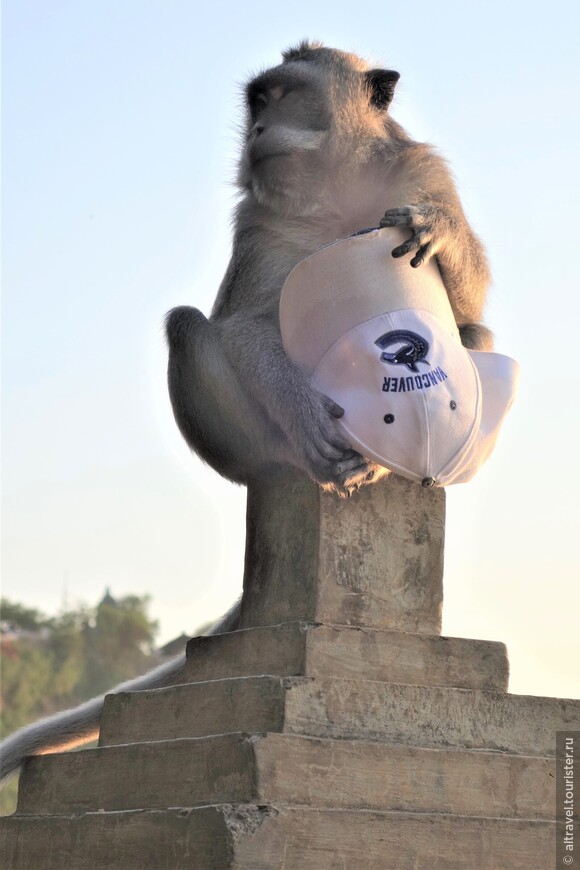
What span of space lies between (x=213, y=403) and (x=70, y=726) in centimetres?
169

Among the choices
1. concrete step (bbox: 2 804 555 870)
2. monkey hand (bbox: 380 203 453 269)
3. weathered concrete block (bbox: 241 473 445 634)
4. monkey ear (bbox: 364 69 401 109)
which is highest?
monkey ear (bbox: 364 69 401 109)

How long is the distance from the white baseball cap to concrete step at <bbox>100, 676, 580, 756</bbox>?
857mm

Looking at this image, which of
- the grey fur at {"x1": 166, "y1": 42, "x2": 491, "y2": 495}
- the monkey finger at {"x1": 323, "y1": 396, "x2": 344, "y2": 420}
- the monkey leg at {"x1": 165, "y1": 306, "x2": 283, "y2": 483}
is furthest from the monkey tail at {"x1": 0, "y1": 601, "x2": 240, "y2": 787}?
the monkey finger at {"x1": 323, "y1": 396, "x2": 344, "y2": 420}

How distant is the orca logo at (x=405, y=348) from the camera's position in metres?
4.82

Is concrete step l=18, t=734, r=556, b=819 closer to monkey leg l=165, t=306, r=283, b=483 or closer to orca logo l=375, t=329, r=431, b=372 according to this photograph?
monkey leg l=165, t=306, r=283, b=483

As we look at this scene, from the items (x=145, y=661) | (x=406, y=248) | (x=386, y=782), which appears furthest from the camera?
(x=145, y=661)

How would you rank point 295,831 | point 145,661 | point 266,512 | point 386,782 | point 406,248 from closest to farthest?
point 295,831 < point 386,782 < point 406,248 < point 266,512 < point 145,661

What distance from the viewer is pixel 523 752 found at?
17.0 ft

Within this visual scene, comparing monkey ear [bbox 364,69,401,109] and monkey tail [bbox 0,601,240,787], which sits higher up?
monkey ear [bbox 364,69,401,109]

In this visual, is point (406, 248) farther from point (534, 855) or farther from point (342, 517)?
point (534, 855)

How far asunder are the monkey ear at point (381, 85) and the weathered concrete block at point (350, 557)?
69.9 inches

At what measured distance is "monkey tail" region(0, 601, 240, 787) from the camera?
589 centimetres

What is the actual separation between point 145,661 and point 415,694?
42744mm

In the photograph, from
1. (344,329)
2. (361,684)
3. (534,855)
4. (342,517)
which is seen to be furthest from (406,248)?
(534,855)
